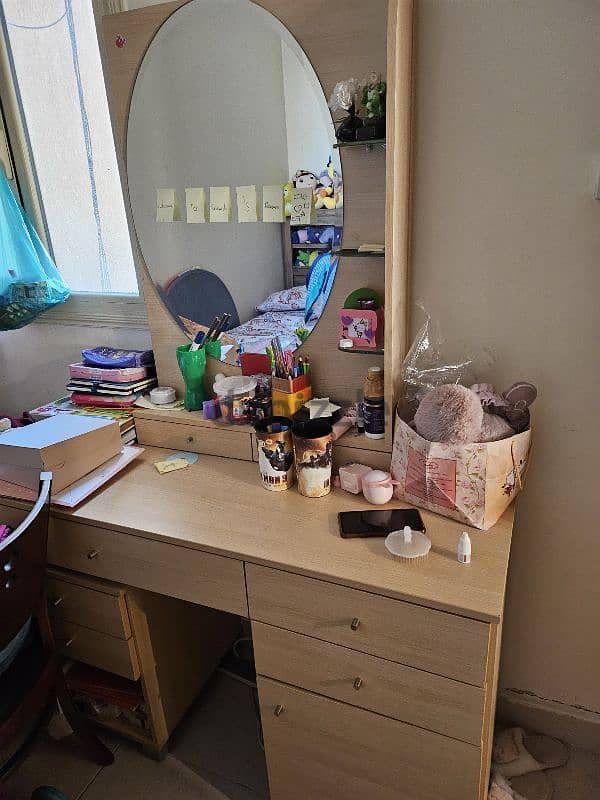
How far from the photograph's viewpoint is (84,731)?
153cm

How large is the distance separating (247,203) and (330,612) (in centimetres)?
96

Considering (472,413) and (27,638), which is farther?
(27,638)

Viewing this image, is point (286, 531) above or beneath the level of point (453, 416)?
beneath

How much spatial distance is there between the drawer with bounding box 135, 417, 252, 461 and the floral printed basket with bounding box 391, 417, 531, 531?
0.44m

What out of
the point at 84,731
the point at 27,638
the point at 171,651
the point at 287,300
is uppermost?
the point at 287,300

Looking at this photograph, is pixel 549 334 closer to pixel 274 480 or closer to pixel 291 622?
pixel 274 480

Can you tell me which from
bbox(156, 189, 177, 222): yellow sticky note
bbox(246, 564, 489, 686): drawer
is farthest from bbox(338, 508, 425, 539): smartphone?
bbox(156, 189, 177, 222): yellow sticky note

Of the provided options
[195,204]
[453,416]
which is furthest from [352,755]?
[195,204]

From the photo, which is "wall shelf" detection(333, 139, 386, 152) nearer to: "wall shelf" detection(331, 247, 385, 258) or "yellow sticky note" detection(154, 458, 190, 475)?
"wall shelf" detection(331, 247, 385, 258)

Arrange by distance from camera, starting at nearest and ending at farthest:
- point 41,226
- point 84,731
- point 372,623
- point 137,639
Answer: point 372,623 → point 137,639 → point 84,731 → point 41,226

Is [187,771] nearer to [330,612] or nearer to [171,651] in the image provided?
[171,651]

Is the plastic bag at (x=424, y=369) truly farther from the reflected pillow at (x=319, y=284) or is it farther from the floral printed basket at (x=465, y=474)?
the reflected pillow at (x=319, y=284)

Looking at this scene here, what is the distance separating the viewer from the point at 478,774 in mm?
1073

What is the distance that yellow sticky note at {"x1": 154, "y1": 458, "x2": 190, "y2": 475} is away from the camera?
1467 millimetres
